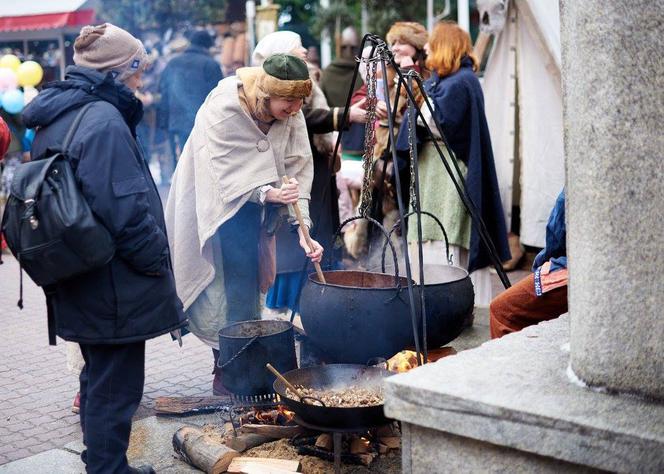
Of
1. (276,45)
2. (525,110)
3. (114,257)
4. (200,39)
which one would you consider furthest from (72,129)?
(200,39)

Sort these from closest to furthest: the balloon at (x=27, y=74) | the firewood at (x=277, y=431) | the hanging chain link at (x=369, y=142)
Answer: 1. the firewood at (x=277, y=431)
2. the hanging chain link at (x=369, y=142)
3. the balloon at (x=27, y=74)

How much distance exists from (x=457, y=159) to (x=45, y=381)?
127 inches

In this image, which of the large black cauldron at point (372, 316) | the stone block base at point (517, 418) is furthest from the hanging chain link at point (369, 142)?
the stone block base at point (517, 418)

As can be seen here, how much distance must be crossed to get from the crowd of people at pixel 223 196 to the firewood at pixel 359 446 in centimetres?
97

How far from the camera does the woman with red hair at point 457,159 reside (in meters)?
5.69

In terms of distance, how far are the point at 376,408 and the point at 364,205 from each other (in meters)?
1.38

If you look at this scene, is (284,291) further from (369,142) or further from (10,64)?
(10,64)

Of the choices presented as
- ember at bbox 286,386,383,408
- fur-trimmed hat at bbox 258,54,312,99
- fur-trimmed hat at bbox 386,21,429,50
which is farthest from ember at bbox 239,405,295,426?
fur-trimmed hat at bbox 386,21,429,50

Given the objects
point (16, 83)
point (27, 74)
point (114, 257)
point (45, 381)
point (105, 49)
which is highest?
point (27, 74)

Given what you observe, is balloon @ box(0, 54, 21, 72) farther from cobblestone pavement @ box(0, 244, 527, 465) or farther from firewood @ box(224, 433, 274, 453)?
firewood @ box(224, 433, 274, 453)

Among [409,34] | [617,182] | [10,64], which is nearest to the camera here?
[617,182]

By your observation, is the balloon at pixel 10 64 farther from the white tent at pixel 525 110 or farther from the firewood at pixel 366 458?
the firewood at pixel 366 458

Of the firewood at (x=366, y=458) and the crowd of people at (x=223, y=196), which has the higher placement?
the crowd of people at (x=223, y=196)

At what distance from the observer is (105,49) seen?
140 inches
